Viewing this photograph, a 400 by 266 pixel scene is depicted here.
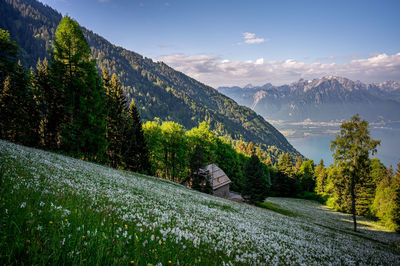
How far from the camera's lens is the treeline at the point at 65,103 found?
85.8ft

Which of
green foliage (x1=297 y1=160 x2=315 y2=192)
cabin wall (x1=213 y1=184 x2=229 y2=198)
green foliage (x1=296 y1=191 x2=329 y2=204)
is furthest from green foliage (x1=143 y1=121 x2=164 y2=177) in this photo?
green foliage (x1=297 y1=160 x2=315 y2=192)

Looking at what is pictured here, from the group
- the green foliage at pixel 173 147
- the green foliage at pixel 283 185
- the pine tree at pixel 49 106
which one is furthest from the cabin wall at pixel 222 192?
the green foliage at pixel 283 185

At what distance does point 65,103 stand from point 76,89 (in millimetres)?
2974

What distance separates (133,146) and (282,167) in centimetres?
7289

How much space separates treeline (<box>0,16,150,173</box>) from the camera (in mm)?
26156

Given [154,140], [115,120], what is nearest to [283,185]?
[154,140]

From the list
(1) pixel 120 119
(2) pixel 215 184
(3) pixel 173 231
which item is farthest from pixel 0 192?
(2) pixel 215 184

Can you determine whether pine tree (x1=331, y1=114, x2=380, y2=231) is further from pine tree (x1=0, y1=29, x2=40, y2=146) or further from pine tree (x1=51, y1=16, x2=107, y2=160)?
pine tree (x1=0, y1=29, x2=40, y2=146)

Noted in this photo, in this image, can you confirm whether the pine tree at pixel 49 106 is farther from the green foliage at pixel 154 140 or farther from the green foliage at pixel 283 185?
the green foliage at pixel 283 185

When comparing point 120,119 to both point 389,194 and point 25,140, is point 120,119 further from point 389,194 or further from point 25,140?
point 389,194

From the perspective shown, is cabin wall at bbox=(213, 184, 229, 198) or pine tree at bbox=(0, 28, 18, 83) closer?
pine tree at bbox=(0, 28, 18, 83)

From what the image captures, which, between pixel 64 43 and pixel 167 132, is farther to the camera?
pixel 167 132

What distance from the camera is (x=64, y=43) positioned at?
84.8 feet

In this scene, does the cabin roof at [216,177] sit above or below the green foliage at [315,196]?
above
